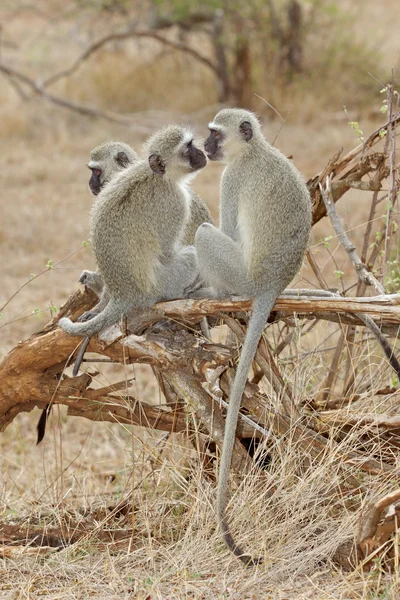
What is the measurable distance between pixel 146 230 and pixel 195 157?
41 cm

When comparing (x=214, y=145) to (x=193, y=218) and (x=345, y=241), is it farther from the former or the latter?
(x=345, y=241)

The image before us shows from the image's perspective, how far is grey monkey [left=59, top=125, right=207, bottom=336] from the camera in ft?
12.8

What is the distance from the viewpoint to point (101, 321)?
3879mm

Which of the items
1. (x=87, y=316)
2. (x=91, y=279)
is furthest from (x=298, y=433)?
(x=91, y=279)

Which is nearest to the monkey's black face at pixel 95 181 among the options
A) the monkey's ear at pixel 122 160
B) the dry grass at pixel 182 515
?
the monkey's ear at pixel 122 160

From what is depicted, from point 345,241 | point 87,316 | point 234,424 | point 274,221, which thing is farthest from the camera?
point 345,241

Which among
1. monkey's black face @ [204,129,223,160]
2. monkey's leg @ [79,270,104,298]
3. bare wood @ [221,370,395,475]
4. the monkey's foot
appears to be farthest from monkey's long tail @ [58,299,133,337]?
monkey's black face @ [204,129,223,160]

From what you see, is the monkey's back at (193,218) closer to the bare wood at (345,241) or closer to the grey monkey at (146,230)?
the grey monkey at (146,230)

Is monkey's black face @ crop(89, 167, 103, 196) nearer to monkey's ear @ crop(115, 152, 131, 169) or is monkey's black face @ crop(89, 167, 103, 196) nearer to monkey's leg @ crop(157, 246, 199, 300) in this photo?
monkey's ear @ crop(115, 152, 131, 169)

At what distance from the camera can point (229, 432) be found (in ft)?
11.0

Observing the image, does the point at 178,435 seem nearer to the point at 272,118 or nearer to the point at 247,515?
the point at 247,515

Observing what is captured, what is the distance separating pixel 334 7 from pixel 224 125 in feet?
27.3

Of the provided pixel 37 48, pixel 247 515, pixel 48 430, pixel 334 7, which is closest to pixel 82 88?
pixel 37 48

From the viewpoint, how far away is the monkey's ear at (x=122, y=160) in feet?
15.0
